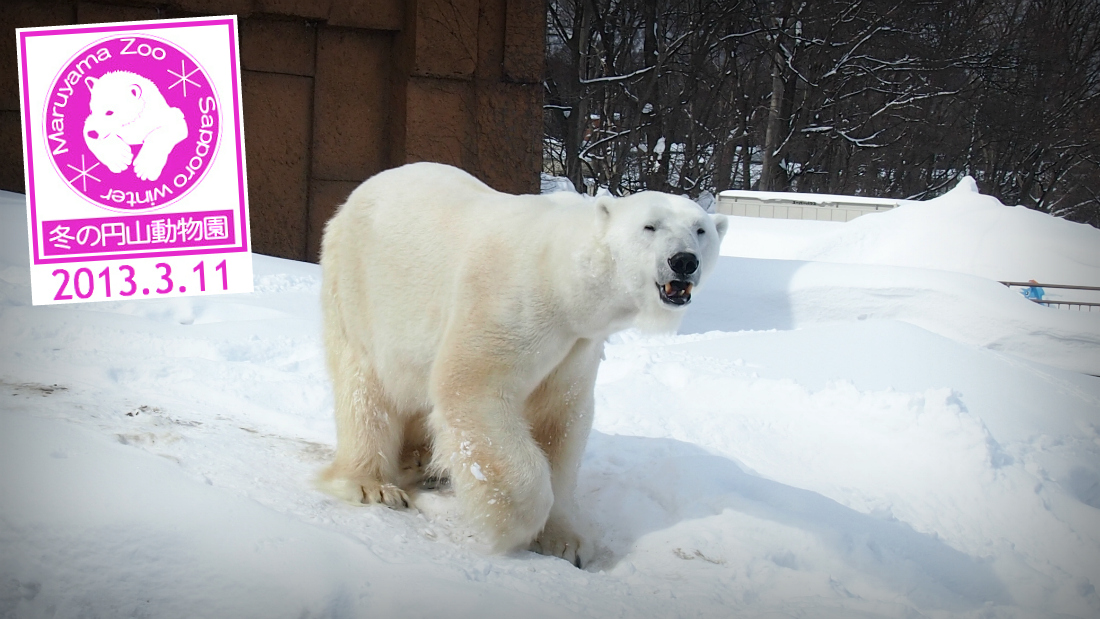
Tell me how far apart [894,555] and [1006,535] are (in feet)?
1.81

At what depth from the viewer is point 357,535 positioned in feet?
6.61

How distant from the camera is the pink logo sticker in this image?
4152mm

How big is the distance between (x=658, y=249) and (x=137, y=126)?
3488 mm

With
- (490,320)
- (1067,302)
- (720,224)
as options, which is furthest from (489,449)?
(1067,302)

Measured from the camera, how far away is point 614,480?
2.95 meters

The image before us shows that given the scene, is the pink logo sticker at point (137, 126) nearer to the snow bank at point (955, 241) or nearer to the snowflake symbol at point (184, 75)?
the snowflake symbol at point (184, 75)

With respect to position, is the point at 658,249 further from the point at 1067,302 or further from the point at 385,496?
the point at 1067,302

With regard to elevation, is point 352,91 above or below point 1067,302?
above

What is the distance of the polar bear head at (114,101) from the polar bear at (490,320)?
6.94ft

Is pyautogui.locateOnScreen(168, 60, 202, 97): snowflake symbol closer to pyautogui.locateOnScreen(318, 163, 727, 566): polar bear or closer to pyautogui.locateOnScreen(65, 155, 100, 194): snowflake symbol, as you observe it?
pyautogui.locateOnScreen(65, 155, 100, 194): snowflake symbol

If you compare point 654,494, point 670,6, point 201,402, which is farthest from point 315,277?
point 670,6

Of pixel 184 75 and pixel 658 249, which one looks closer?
pixel 658 249

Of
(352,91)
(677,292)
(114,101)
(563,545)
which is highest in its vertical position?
(352,91)

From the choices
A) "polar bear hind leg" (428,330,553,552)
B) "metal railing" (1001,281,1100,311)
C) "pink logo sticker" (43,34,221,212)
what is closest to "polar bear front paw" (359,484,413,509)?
"polar bear hind leg" (428,330,553,552)
